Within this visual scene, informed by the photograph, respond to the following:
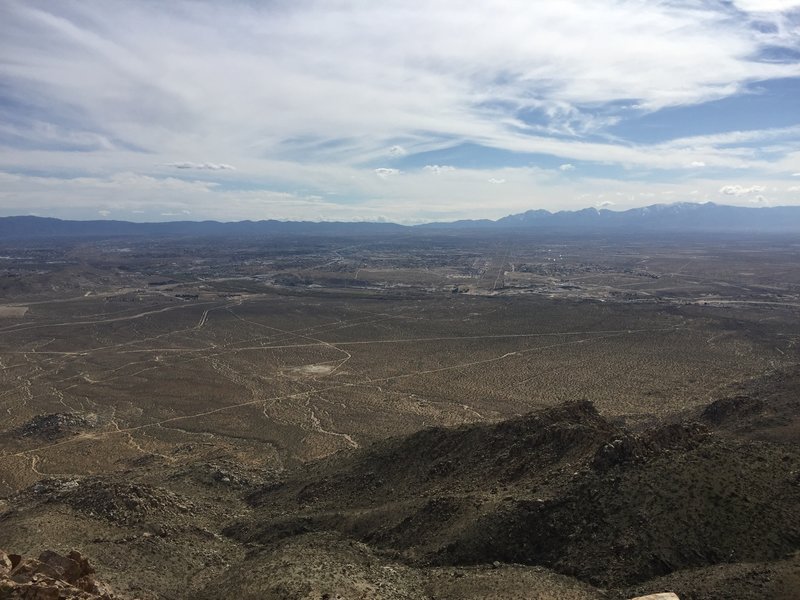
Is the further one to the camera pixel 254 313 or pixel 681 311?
pixel 254 313

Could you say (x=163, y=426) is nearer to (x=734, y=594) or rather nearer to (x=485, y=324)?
(x=734, y=594)

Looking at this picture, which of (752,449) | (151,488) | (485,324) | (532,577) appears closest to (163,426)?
(151,488)

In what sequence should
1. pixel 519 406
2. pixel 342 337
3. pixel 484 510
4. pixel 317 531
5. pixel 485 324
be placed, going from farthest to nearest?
pixel 485 324, pixel 342 337, pixel 519 406, pixel 317 531, pixel 484 510

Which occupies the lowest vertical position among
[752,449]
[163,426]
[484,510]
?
[163,426]

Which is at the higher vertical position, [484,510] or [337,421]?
[484,510]

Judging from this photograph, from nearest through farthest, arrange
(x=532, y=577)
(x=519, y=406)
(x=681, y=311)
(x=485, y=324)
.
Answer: (x=532, y=577) < (x=519, y=406) < (x=485, y=324) < (x=681, y=311)

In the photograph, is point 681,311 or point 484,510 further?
point 681,311

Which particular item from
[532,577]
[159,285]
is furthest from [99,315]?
[532,577]

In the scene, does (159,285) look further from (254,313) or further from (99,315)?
(254,313)

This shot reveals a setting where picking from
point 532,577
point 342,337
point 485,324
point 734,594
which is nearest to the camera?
point 734,594
